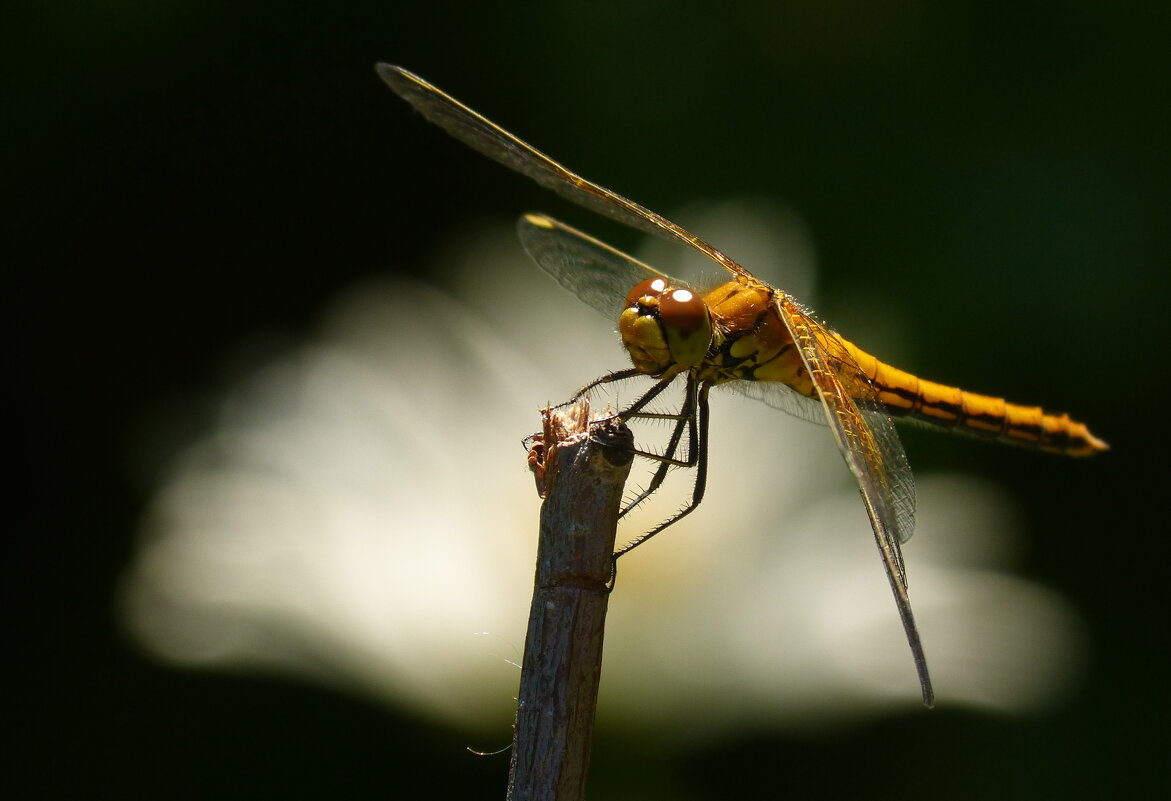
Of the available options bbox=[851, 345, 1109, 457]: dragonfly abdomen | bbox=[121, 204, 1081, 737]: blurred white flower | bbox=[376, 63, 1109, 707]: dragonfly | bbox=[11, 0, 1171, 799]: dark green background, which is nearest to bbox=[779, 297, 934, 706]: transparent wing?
bbox=[376, 63, 1109, 707]: dragonfly

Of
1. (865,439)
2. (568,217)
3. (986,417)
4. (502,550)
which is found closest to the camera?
(865,439)

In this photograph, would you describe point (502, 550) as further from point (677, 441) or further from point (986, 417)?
point (986, 417)

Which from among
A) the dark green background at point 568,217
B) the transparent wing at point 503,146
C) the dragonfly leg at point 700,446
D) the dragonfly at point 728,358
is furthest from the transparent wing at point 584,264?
the dark green background at point 568,217

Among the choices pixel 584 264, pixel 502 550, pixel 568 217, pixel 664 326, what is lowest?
pixel 502 550

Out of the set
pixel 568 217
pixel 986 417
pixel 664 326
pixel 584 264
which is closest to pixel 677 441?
pixel 664 326

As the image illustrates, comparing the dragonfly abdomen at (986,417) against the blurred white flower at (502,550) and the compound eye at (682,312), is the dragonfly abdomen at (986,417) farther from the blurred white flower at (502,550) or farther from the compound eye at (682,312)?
the compound eye at (682,312)

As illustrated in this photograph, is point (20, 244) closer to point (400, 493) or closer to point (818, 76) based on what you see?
point (400, 493)
